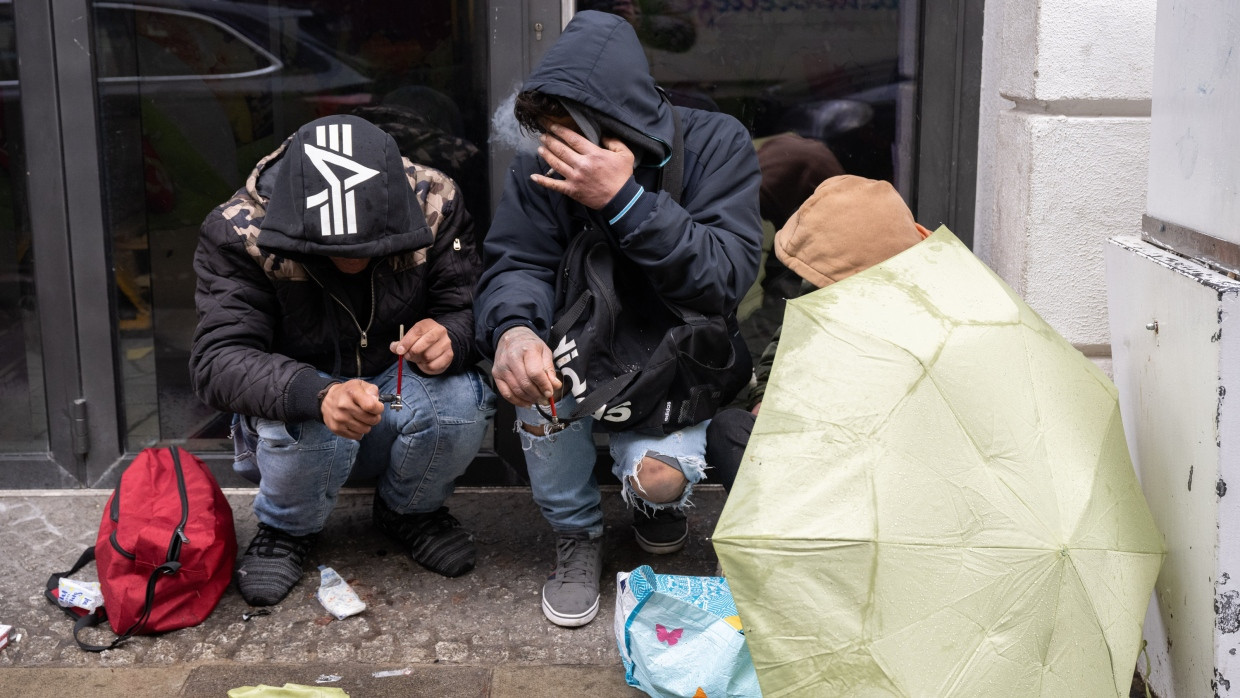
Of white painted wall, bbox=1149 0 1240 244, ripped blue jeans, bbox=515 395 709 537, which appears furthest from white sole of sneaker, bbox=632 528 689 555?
white painted wall, bbox=1149 0 1240 244

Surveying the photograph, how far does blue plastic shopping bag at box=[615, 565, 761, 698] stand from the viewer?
238 cm

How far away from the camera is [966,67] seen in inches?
136


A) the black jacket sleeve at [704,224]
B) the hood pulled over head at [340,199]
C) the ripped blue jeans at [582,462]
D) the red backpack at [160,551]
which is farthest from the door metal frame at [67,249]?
the black jacket sleeve at [704,224]

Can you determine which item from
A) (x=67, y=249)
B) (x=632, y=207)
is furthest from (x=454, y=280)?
(x=67, y=249)

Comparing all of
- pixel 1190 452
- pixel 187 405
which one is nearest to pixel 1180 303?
pixel 1190 452

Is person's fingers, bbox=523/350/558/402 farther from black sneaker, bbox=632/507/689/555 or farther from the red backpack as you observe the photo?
the red backpack

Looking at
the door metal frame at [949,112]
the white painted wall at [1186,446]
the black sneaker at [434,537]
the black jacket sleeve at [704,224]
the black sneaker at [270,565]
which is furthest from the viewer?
the door metal frame at [949,112]

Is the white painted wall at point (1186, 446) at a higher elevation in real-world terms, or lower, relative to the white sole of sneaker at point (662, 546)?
higher

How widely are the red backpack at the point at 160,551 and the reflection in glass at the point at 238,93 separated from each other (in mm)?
887

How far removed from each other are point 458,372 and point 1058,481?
158cm

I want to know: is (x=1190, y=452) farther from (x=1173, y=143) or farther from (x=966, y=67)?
(x=966, y=67)

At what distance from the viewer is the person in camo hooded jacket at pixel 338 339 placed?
279 cm

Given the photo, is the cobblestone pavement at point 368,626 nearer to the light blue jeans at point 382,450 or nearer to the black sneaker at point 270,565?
the black sneaker at point 270,565

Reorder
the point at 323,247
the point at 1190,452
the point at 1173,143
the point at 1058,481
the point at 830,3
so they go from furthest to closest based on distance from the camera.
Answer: the point at 830,3 → the point at 323,247 → the point at 1173,143 → the point at 1190,452 → the point at 1058,481
